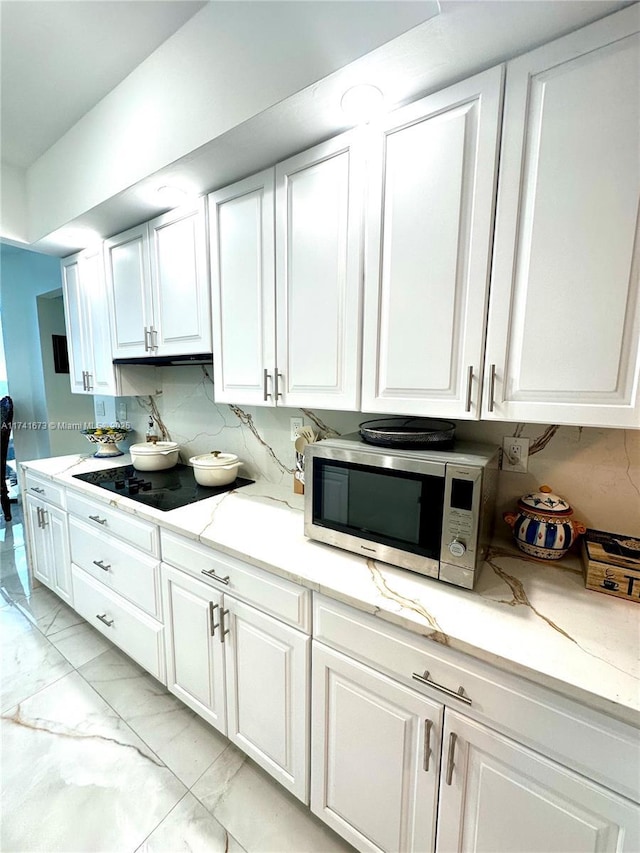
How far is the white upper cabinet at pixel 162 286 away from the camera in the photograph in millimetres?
1664

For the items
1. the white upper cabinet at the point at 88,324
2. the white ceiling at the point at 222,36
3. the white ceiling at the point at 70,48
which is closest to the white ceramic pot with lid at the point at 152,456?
the white upper cabinet at the point at 88,324

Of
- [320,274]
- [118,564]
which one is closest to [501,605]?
[320,274]

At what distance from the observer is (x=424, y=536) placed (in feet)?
3.25

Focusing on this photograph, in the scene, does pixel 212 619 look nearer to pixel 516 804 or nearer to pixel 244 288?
pixel 516 804

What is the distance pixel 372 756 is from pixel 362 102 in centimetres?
188

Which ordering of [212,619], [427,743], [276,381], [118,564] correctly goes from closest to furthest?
[427,743]
[212,619]
[276,381]
[118,564]

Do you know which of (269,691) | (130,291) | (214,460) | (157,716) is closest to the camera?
(269,691)

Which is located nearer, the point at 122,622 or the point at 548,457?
the point at 548,457

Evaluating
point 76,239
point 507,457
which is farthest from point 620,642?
point 76,239

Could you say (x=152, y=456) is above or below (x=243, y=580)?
above

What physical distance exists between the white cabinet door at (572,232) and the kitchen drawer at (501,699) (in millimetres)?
614

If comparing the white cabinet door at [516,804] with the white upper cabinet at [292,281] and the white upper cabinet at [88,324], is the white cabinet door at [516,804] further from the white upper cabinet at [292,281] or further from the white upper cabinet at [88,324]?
the white upper cabinet at [88,324]

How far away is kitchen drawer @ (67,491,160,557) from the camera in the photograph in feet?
4.99

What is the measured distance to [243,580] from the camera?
1.20 m
